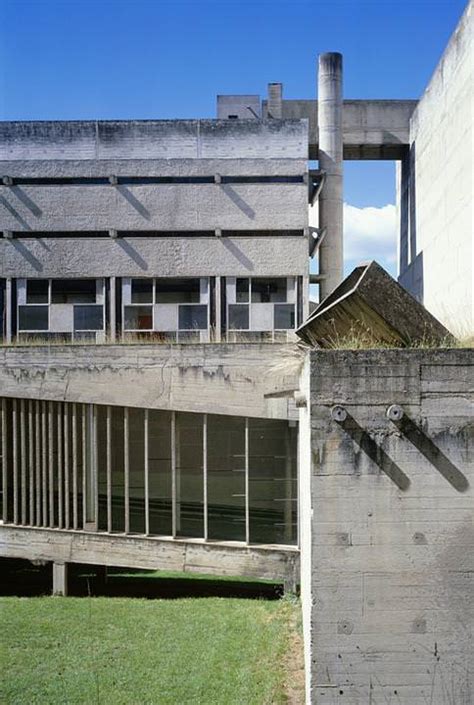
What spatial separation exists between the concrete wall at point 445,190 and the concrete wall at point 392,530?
7.38m

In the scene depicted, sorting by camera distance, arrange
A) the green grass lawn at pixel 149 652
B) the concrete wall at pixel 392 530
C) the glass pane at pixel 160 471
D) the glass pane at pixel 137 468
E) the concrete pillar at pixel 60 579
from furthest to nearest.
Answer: the concrete pillar at pixel 60 579 < the glass pane at pixel 137 468 < the glass pane at pixel 160 471 < the green grass lawn at pixel 149 652 < the concrete wall at pixel 392 530

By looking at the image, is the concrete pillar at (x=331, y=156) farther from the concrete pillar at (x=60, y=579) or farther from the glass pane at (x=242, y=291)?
the concrete pillar at (x=60, y=579)

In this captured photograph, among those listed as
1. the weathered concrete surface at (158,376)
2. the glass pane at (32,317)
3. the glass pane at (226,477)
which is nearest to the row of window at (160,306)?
the glass pane at (32,317)

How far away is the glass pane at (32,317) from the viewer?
2362cm

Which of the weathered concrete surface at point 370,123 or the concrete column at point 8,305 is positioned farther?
the weathered concrete surface at point 370,123

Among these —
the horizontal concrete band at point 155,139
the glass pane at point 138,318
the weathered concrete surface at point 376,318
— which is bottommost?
the weathered concrete surface at point 376,318

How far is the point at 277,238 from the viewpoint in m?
23.4

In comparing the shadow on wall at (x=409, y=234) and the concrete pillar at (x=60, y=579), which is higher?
the shadow on wall at (x=409, y=234)

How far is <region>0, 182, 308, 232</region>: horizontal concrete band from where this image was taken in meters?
23.4

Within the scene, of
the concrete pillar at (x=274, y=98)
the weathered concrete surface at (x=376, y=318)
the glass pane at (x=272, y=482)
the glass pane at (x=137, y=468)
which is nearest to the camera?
the weathered concrete surface at (x=376, y=318)

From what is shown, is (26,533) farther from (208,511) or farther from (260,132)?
(260,132)

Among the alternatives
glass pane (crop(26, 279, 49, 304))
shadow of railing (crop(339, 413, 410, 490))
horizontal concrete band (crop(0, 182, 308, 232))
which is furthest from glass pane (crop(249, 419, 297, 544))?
glass pane (crop(26, 279, 49, 304))

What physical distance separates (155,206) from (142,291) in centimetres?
291

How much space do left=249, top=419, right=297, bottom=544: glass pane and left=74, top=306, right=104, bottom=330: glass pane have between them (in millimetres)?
10628
